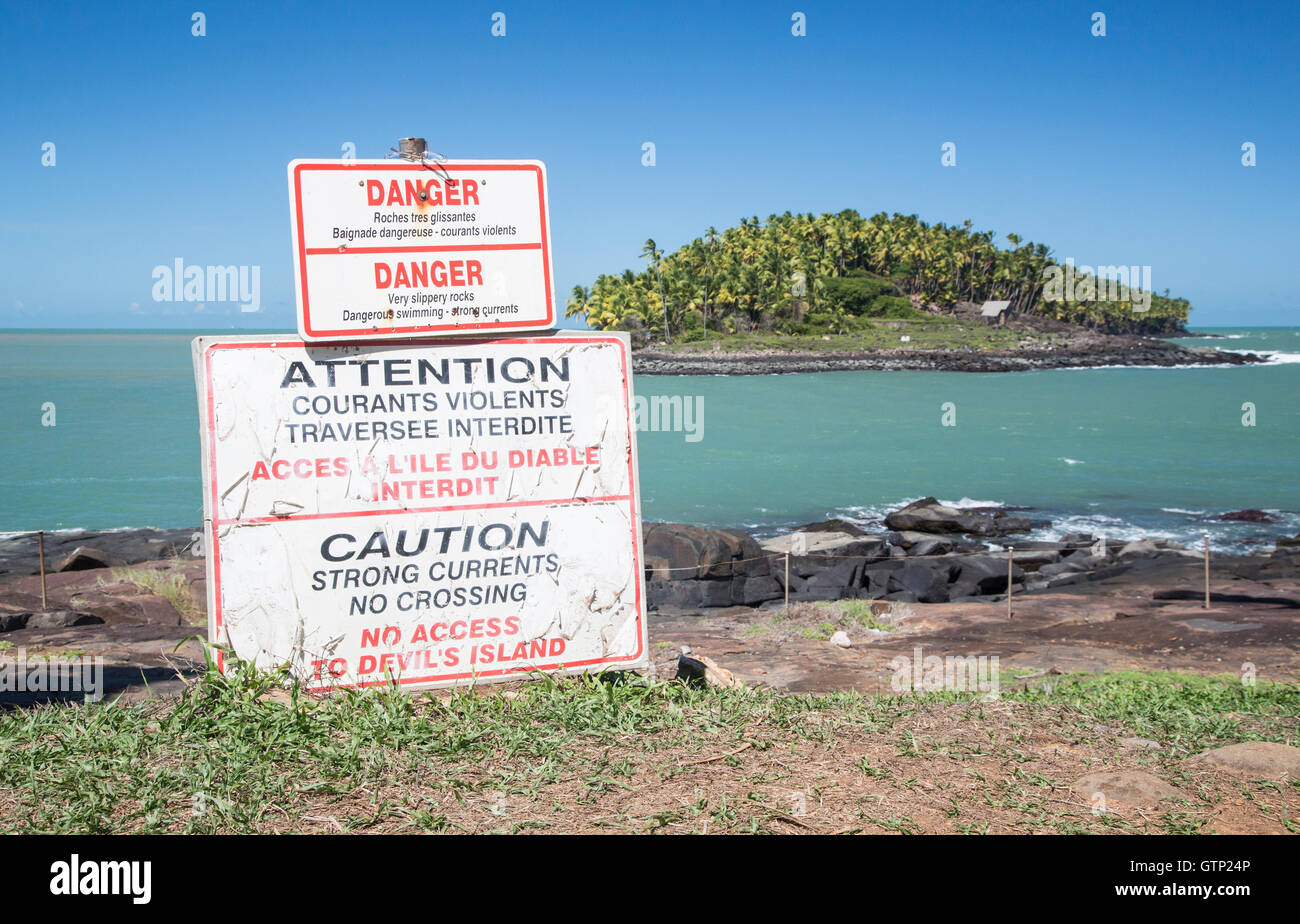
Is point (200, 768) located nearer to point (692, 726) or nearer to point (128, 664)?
point (692, 726)

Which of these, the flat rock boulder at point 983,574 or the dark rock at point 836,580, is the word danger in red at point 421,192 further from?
the flat rock boulder at point 983,574

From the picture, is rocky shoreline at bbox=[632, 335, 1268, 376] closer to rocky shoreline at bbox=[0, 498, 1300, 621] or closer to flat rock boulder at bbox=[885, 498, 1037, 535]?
flat rock boulder at bbox=[885, 498, 1037, 535]

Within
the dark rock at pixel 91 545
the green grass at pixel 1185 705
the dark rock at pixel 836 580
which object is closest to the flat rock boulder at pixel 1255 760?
the green grass at pixel 1185 705

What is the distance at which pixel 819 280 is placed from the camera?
5285 inches

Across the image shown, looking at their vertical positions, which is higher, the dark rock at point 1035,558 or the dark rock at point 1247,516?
the dark rock at point 1035,558

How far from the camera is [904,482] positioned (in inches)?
1713

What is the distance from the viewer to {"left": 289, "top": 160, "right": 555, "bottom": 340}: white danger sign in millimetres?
4871

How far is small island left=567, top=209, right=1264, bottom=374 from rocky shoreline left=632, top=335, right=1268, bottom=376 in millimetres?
237

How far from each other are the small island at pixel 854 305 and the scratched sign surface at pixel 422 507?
107722 mm

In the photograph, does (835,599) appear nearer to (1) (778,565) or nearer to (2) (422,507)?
(1) (778,565)

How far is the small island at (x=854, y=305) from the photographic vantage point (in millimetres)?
123688

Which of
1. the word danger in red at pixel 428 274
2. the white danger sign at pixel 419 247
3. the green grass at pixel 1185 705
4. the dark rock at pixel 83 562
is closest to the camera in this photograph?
the white danger sign at pixel 419 247

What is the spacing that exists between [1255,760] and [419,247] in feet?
15.6

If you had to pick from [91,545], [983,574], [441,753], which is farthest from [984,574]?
[91,545]
